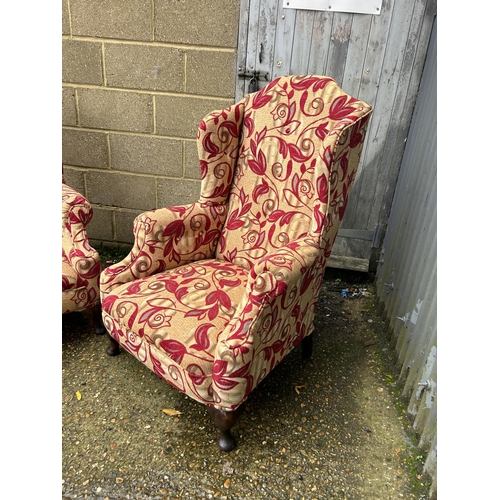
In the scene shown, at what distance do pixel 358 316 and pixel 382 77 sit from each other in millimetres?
1231

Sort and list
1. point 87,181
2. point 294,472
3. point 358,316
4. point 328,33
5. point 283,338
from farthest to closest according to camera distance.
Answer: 1. point 87,181
2. point 358,316
3. point 328,33
4. point 283,338
5. point 294,472

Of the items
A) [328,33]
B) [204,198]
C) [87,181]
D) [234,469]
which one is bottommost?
[234,469]

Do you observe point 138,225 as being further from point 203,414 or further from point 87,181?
point 87,181

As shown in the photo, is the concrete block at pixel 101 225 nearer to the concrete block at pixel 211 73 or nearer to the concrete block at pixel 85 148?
the concrete block at pixel 85 148

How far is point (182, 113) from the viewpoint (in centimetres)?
220

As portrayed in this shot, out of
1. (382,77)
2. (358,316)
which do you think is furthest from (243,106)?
(358,316)

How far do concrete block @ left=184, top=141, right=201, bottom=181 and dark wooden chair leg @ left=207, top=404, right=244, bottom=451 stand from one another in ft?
4.62

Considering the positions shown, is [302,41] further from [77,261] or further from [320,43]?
[77,261]

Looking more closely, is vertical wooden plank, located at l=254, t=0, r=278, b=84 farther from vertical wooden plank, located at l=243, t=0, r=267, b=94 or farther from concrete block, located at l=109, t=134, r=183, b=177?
concrete block, located at l=109, t=134, r=183, b=177

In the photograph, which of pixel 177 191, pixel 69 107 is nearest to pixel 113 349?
pixel 177 191

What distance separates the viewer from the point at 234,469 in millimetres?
1317

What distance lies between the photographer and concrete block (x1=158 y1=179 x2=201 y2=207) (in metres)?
2.37

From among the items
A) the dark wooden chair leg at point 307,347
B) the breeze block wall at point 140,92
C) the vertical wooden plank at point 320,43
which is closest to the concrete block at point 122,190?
the breeze block wall at point 140,92

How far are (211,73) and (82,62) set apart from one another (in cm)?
73
